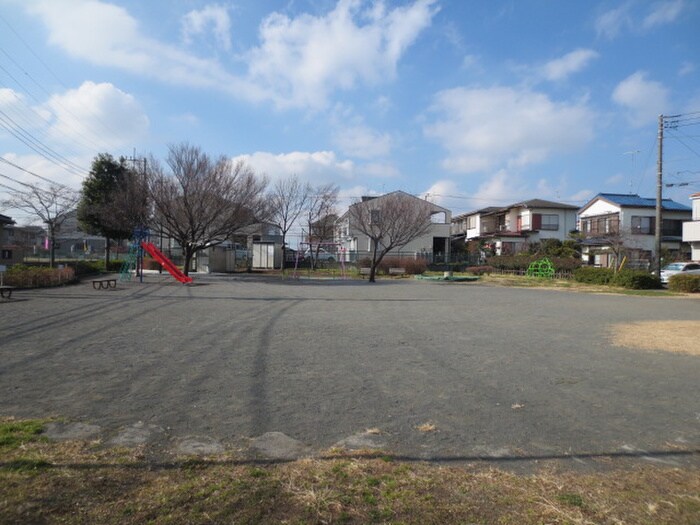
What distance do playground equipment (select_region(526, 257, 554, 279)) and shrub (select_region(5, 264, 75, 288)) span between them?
87.7 ft

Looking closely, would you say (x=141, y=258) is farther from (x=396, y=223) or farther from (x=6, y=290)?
(x=396, y=223)

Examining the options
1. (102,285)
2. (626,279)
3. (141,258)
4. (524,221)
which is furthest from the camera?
(524,221)

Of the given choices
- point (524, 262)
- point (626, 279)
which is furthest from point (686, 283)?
point (524, 262)

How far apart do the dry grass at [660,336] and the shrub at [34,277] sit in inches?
752

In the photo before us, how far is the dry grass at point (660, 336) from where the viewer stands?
8156 millimetres

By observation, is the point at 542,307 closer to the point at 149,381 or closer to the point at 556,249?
the point at 149,381

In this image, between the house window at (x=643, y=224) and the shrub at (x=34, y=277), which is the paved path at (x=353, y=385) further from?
the house window at (x=643, y=224)

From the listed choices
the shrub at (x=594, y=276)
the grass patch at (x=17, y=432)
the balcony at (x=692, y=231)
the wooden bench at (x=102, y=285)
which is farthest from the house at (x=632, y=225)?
the grass patch at (x=17, y=432)

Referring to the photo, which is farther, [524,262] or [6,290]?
[524,262]

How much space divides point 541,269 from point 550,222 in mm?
16211

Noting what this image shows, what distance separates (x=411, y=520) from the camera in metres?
2.59

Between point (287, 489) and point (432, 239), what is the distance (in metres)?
44.5

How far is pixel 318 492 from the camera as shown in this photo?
2875mm

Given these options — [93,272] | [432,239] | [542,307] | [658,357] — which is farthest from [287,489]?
[432,239]
